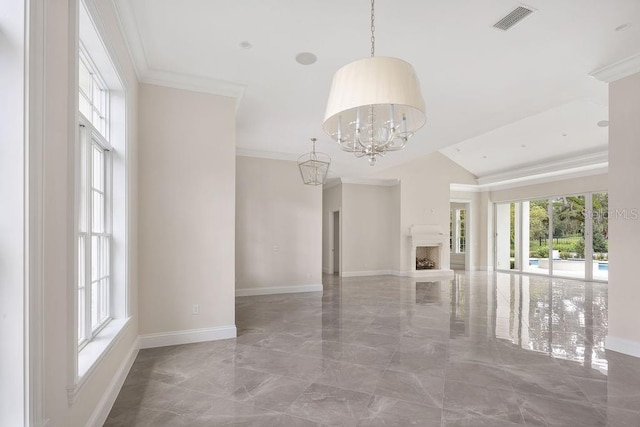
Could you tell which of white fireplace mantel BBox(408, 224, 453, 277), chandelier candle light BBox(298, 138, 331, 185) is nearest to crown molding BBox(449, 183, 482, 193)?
white fireplace mantel BBox(408, 224, 453, 277)

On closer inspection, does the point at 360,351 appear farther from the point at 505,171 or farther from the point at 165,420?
the point at 505,171

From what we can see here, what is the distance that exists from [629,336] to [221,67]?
5364mm

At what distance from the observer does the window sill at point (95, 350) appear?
1940 mm

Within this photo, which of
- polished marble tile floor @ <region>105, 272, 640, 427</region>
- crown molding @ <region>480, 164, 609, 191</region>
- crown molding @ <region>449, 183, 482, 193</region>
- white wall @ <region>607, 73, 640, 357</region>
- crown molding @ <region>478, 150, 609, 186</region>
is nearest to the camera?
polished marble tile floor @ <region>105, 272, 640, 427</region>

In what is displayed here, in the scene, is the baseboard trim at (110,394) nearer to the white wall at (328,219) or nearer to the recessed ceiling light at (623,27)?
the recessed ceiling light at (623,27)

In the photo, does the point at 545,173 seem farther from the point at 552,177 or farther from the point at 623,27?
the point at 623,27

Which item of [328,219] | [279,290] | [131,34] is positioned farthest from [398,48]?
[328,219]

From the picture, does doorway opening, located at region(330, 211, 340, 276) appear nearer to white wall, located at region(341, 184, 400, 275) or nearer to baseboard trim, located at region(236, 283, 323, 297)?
white wall, located at region(341, 184, 400, 275)

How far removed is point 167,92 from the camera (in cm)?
406

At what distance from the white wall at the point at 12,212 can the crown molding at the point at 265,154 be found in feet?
19.2

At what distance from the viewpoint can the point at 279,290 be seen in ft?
24.7

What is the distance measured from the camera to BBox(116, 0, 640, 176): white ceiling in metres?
2.85

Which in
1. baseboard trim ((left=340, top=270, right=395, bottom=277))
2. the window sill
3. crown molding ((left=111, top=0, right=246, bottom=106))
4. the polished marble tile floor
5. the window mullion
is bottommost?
baseboard trim ((left=340, top=270, right=395, bottom=277))

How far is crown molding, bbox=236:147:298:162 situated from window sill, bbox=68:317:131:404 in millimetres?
4574
